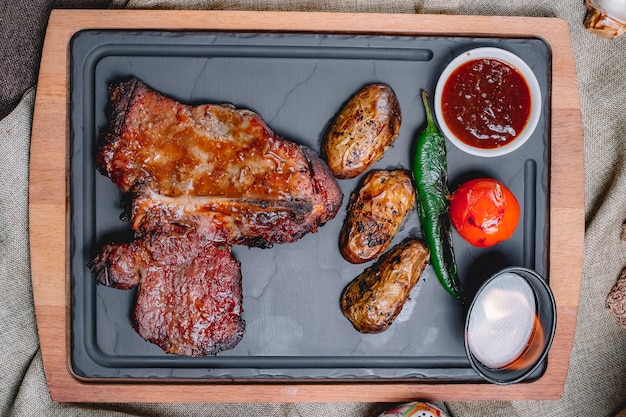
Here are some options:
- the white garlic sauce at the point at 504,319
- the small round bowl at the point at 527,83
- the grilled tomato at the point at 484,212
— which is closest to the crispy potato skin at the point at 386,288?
the grilled tomato at the point at 484,212

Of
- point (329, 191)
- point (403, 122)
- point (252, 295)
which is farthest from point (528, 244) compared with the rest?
point (252, 295)

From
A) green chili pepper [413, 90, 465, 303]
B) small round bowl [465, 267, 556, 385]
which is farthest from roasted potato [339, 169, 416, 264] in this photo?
small round bowl [465, 267, 556, 385]

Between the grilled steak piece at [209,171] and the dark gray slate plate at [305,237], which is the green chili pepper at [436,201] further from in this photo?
the grilled steak piece at [209,171]

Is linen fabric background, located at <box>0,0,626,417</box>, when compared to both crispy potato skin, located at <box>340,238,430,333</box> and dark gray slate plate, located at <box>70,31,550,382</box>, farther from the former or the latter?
crispy potato skin, located at <box>340,238,430,333</box>

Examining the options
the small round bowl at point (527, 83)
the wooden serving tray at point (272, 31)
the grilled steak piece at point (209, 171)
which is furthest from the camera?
the wooden serving tray at point (272, 31)

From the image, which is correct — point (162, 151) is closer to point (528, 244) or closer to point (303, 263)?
point (303, 263)

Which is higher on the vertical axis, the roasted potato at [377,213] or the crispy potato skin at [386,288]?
the roasted potato at [377,213]
